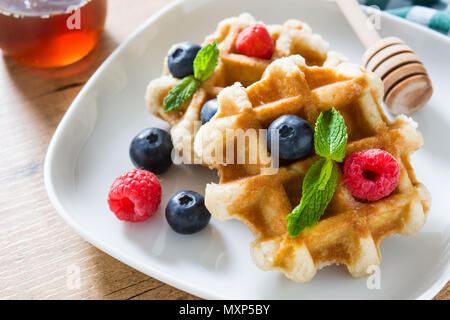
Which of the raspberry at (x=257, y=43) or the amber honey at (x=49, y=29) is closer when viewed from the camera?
the raspberry at (x=257, y=43)

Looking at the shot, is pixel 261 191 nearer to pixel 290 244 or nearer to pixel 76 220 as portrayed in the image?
pixel 290 244

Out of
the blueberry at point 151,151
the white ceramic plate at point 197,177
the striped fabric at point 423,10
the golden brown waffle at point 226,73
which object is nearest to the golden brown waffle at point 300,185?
the white ceramic plate at point 197,177

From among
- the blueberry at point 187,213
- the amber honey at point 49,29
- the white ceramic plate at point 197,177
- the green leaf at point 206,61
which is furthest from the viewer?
the amber honey at point 49,29

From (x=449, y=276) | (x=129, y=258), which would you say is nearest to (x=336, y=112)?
(x=449, y=276)

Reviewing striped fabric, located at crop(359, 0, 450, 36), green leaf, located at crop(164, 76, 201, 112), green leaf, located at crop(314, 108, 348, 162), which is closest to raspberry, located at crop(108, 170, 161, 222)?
green leaf, located at crop(164, 76, 201, 112)

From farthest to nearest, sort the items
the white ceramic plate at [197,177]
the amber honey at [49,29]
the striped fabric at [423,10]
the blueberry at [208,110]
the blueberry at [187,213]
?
the striped fabric at [423,10] < the amber honey at [49,29] < the blueberry at [208,110] < the blueberry at [187,213] < the white ceramic plate at [197,177]

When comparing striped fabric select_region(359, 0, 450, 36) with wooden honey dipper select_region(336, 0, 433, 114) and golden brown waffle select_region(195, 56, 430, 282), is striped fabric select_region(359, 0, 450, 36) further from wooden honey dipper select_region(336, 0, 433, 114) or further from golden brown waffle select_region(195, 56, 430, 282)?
golden brown waffle select_region(195, 56, 430, 282)

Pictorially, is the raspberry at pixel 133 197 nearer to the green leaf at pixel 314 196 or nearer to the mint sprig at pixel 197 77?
the mint sprig at pixel 197 77
